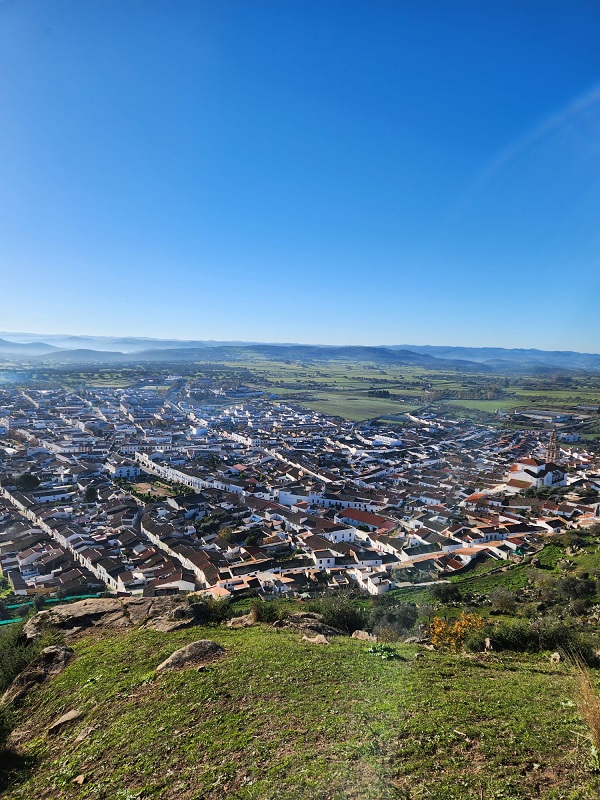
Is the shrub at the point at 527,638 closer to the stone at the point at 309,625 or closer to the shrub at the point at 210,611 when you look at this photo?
the stone at the point at 309,625

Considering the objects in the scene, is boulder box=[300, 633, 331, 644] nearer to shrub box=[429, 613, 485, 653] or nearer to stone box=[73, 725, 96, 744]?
shrub box=[429, 613, 485, 653]

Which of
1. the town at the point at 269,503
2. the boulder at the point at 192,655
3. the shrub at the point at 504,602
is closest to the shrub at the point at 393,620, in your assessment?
the shrub at the point at 504,602

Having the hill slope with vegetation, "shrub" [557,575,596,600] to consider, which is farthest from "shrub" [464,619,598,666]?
"shrub" [557,575,596,600]

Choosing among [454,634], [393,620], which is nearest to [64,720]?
[454,634]

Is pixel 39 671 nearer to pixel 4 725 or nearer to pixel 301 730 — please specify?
pixel 4 725

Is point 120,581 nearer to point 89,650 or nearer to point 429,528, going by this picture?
point 89,650

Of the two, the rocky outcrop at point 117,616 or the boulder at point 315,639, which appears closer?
the boulder at point 315,639
